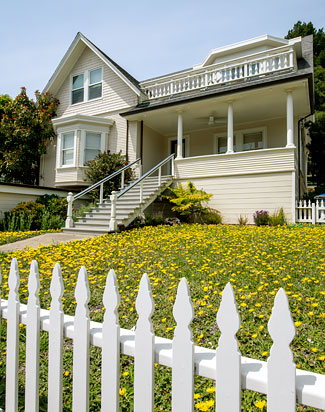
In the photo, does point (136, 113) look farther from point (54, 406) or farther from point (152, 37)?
point (54, 406)

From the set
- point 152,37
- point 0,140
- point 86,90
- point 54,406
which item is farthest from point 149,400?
point 0,140

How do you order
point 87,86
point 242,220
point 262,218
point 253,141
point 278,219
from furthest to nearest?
point 87,86 < point 253,141 < point 242,220 < point 262,218 < point 278,219

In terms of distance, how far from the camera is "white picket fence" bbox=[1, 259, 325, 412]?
3.46 ft

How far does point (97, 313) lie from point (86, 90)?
16056mm

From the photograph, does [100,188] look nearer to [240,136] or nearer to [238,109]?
[238,109]

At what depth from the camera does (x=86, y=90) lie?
655 inches

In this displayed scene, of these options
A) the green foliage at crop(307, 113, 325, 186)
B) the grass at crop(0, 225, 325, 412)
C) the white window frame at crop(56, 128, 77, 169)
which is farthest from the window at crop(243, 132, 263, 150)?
the white window frame at crop(56, 128, 77, 169)

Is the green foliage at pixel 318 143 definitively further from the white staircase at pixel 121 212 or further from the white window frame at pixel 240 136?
the white staircase at pixel 121 212

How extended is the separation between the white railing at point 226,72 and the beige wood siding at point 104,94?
1.11 metres

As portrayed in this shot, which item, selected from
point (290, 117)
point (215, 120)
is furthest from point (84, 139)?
point (290, 117)

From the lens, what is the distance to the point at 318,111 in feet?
68.5

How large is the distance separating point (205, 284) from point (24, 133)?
51.8 feet

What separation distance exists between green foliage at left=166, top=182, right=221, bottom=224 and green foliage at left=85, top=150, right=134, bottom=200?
2.75m

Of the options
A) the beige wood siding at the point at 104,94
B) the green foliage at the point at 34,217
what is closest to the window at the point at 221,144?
→ the beige wood siding at the point at 104,94
